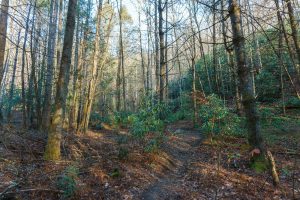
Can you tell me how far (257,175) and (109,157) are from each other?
3.95 metres

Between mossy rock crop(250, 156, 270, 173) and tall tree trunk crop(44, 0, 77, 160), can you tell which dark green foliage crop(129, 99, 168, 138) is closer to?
tall tree trunk crop(44, 0, 77, 160)

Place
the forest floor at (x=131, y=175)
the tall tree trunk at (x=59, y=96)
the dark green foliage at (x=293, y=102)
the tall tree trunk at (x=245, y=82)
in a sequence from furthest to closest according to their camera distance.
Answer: the dark green foliage at (x=293, y=102) < the tall tree trunk at (x=59, y=96) < the tall tree trunk at (x=245, y=82) < the forest floor at (x=131, y=175)

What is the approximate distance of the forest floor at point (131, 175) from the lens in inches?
195

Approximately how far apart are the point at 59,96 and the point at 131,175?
2.76m

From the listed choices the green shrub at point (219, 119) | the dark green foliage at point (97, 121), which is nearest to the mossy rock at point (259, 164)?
the green shrub at point (219, 119)

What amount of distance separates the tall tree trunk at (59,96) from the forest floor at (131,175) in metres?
0.34

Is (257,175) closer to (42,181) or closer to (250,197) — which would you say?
(250,197)

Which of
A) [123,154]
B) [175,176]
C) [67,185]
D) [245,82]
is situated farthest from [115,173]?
[245,82]

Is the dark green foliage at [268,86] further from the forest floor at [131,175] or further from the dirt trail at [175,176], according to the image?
the forest floor at [131,175]

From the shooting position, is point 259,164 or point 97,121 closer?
point 259,164

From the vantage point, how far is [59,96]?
6.62m

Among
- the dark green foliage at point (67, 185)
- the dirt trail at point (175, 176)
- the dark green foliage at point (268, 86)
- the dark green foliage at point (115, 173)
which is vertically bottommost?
the dirt trail at point (175, 176)

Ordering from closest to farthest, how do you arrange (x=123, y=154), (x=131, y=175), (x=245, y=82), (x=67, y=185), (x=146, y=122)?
(x=67, y=185) < (x=245, y=82) < (x=131, y=175) < (x=123, y=154) < (x=146, y=122)

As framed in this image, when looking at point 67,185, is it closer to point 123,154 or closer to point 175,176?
point 123,154
